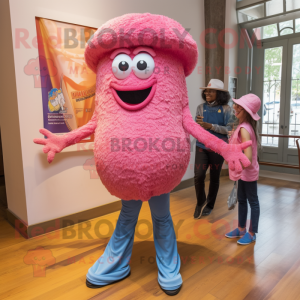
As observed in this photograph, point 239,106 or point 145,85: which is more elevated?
point 145,85

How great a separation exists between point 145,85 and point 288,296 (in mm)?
1420

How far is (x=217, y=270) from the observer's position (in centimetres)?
174

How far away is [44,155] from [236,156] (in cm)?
165

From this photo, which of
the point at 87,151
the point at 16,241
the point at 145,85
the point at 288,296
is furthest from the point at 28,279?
the point at 288,296

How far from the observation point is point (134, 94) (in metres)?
1.36

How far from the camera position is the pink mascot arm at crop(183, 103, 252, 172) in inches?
53.5

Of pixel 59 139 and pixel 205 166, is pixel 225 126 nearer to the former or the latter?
pixel 205 166

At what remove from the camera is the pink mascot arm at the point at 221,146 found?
4.46 feet

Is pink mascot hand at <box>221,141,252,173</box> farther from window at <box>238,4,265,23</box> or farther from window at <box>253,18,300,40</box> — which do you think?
window at <box>253,18,300,40</box>

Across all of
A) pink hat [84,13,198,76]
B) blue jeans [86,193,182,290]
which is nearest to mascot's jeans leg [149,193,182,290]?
blue jeans [86,193,182,290]

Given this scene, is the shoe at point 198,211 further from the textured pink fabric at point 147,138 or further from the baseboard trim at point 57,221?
the textured pink fabric at point 147,138

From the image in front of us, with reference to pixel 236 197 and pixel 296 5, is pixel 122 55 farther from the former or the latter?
pixel 296 5

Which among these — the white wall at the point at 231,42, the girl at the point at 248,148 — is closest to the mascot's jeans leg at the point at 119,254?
the girl at the point at 248,148

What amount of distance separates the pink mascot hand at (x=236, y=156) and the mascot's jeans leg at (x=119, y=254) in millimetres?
604
